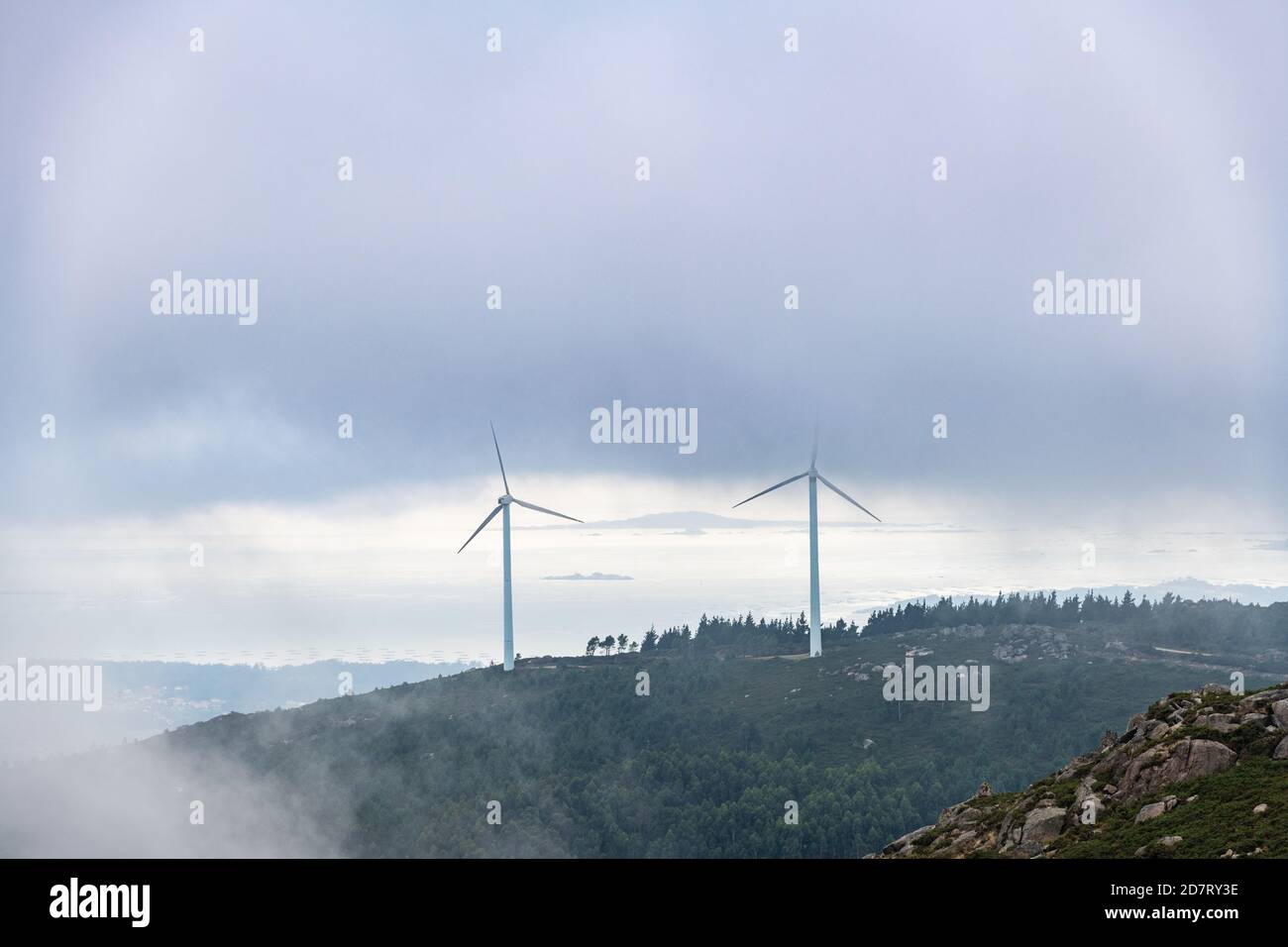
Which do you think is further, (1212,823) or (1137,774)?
(1137,774)

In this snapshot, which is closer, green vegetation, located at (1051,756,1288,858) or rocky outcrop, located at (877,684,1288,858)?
green vegetation, located at (1051,756,1288,858)

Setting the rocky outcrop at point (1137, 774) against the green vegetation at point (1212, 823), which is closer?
the green vegetation at point (1212, 823)
